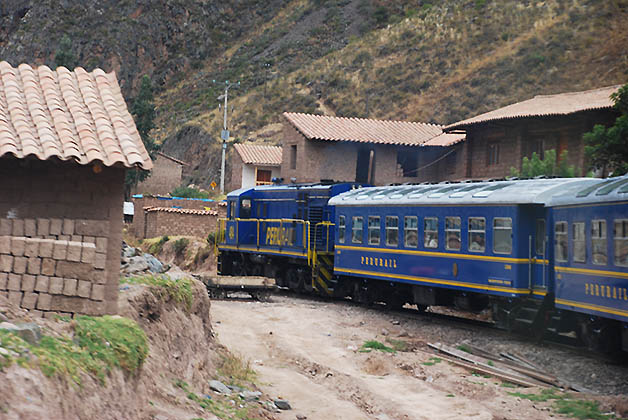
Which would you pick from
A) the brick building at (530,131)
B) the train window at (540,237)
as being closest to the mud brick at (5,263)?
the train window at (540,237)

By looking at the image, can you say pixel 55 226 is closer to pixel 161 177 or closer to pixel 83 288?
pixel 83 288

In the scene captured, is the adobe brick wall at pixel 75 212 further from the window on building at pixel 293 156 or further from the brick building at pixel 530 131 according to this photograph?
the window on building at pixel 293 156

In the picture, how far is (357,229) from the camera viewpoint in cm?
2445

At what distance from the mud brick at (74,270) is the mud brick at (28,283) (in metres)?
0.31

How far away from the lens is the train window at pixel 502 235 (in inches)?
714

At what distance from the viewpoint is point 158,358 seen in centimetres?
1149

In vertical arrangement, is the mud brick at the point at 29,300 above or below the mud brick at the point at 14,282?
below

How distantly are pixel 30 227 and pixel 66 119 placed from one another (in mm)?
1799

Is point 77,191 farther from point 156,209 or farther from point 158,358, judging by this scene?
point 156,209

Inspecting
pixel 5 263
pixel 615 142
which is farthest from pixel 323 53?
pixel 5 263

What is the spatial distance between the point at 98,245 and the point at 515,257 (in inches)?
393

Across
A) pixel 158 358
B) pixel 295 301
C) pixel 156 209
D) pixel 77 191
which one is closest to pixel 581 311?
pixel 158 358

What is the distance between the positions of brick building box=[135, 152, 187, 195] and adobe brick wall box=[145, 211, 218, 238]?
22338 millimetres

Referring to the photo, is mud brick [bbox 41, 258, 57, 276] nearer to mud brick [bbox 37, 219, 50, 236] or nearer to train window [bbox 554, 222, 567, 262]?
mud brick [bbox 37, 219, 50, 236]
